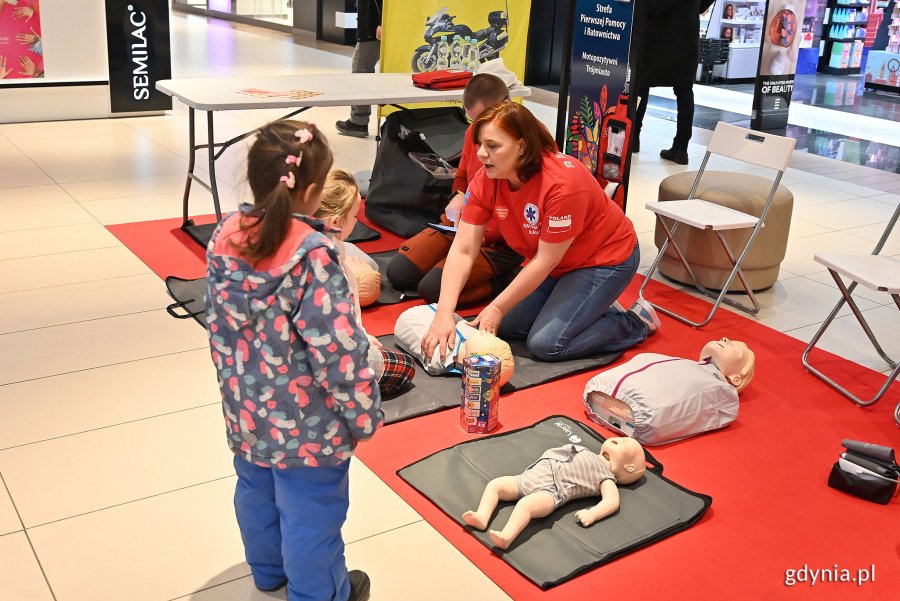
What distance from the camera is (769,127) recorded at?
381 inches

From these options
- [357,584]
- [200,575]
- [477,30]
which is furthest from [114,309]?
[477,30]

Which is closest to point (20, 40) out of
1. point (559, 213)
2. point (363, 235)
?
point (363, 235)

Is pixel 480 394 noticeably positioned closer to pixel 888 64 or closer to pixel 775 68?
pixel 775 68

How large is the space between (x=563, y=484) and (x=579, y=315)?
Answer: 1208 millimetres

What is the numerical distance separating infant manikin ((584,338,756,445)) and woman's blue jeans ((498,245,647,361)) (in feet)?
1.33

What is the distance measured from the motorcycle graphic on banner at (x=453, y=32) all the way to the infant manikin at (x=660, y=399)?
4.48 metres

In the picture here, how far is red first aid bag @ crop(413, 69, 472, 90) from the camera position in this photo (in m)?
5.82

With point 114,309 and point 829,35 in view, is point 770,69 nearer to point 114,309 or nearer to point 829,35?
point 829,35

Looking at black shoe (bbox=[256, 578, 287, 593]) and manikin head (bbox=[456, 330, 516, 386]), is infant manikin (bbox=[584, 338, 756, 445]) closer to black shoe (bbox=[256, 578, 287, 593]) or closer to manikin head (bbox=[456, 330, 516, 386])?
manikin head (bbox=[456, 330, 516, 386])

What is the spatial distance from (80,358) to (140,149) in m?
4.02

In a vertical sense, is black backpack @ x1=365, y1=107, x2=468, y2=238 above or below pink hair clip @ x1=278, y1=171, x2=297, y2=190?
below

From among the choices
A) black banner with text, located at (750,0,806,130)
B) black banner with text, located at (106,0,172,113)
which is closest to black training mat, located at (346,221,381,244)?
black banner with text, located at (106,0,172,113)

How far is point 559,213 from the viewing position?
3654 mm

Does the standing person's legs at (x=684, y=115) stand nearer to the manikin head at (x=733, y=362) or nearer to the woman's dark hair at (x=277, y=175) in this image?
the manikin head at (x=733, y=362)
